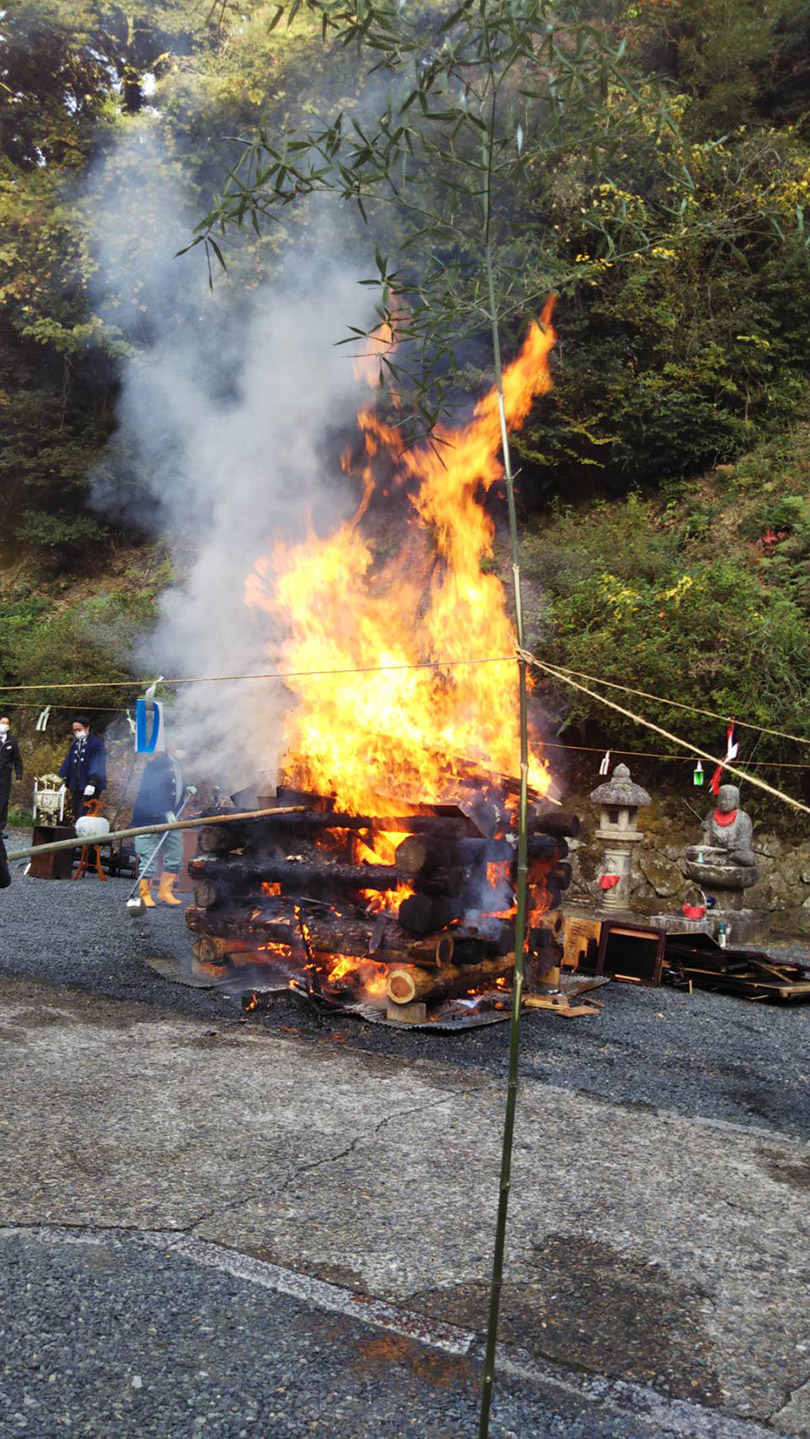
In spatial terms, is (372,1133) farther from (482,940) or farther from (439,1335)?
(482,940)

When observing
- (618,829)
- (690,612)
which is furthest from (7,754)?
(690,612)

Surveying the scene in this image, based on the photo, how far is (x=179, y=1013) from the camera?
641 centimetres

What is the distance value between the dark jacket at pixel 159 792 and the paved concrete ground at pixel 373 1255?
533 centimetres

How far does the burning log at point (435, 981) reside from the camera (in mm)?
6324

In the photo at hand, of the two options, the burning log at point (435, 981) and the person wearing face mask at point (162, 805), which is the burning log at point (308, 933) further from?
the person wearing face mask at point (162, 805)

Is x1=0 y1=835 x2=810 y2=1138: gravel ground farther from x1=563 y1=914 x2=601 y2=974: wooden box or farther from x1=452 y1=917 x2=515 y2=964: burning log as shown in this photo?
x1=452 y1=917 x2=515 y2=964: burning log

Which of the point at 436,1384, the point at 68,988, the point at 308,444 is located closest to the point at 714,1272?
the point at 436,1384

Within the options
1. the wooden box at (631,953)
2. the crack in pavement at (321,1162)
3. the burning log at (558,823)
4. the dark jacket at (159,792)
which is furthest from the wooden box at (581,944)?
the dark jacket at (159,792)

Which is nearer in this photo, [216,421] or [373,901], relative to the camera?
[373,901]

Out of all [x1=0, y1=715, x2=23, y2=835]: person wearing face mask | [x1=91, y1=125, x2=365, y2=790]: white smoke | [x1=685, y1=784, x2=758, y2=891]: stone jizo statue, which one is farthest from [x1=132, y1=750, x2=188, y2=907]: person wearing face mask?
[x1=685, y1=784, x2=758, y2=891]: stone jizo statue

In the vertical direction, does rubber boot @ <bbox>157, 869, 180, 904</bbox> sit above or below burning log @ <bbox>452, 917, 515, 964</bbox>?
below

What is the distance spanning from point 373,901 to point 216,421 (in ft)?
32.5

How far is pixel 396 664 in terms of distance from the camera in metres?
7.72

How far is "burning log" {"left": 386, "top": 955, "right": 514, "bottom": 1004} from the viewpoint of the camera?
20.7 feet
